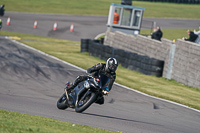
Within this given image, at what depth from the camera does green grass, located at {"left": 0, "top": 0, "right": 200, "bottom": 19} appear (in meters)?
43.8

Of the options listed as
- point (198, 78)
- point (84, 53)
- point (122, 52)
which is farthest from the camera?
point (84, 53)

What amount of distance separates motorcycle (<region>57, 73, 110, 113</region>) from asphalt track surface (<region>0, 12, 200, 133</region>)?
30 cm

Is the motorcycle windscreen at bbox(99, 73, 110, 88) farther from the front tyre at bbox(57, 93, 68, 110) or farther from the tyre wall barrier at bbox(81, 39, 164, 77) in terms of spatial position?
the tyre wall barrier at bbox(81, 39, 164, 77)

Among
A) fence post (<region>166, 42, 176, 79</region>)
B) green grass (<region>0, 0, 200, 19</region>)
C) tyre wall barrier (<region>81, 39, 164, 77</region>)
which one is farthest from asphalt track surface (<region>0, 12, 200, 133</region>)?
green grass (<region>0, 0, 200, 19</region>)

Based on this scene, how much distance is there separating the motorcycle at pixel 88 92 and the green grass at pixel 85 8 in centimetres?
3447

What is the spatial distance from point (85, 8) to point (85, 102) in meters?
40.2

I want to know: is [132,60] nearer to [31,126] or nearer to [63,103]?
[63,103]

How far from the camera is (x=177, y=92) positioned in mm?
13742

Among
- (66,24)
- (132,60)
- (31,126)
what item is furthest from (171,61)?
(66,24)

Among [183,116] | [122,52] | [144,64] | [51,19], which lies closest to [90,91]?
[183,116]

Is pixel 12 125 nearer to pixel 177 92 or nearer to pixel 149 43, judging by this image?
pixel 177 92

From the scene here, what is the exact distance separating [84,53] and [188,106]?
12.1 m

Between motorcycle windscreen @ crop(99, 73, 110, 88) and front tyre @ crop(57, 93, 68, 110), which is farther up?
motorcycle windscreen @ crop(99, 73, 110, 88)

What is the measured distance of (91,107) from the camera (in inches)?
391
